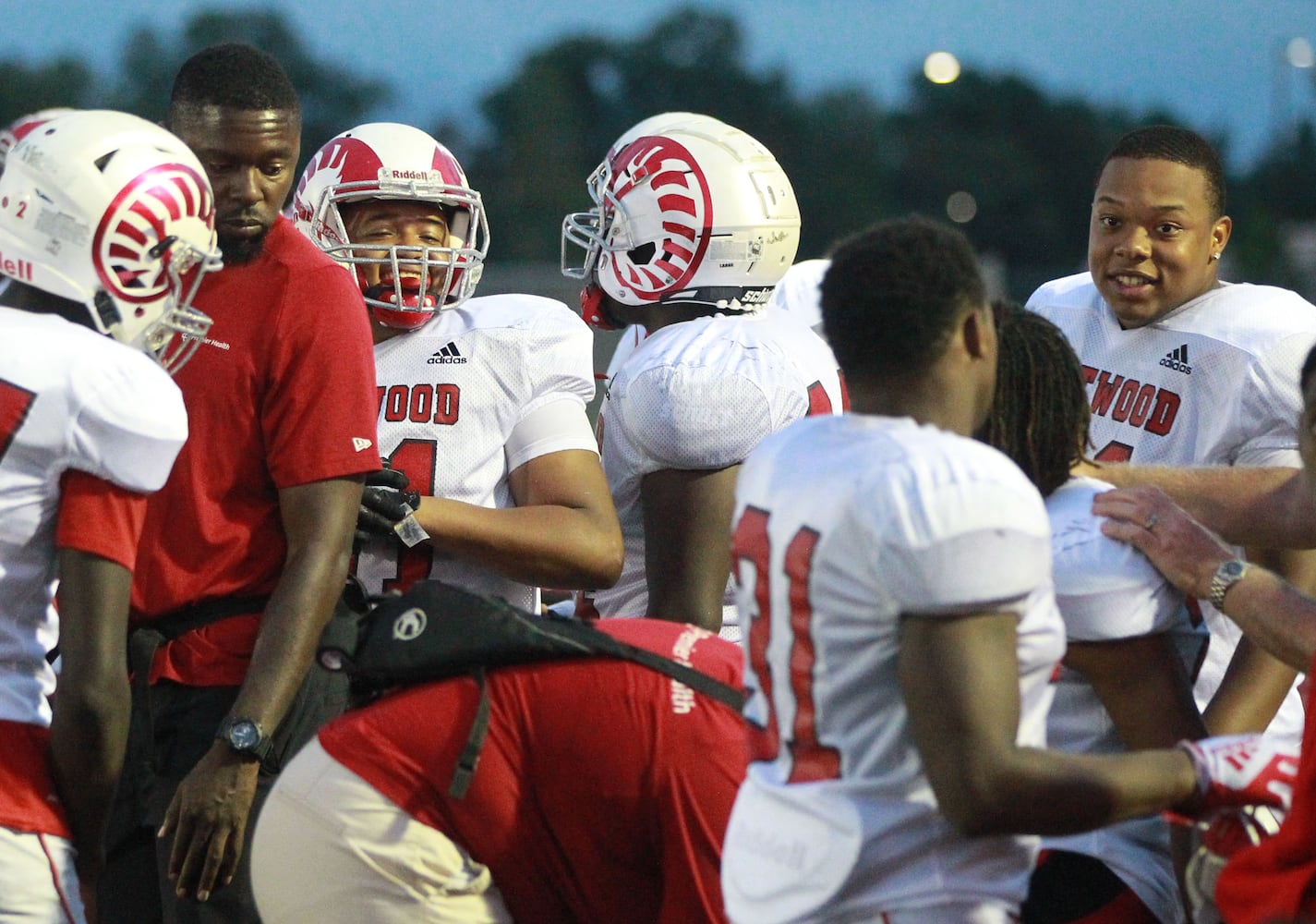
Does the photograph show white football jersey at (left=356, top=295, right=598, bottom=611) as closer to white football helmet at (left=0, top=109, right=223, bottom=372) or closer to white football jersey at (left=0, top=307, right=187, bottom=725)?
white football helmet at (left=0, top=109, right=223, bottom=372)

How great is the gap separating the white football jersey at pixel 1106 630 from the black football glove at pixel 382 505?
136 centimetres

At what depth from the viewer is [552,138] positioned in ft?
182

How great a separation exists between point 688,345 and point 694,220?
47 cm

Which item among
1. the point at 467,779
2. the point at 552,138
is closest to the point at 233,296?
the point at 467,779

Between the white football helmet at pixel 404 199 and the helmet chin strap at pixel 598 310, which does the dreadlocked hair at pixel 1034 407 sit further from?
the helmet chin strap at pixel 598 310

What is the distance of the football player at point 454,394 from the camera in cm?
364

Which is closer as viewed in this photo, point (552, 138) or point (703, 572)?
point (703, 572)

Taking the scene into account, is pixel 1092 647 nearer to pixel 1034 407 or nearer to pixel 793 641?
pixel 1034 407

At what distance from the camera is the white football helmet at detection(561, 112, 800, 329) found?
421cm

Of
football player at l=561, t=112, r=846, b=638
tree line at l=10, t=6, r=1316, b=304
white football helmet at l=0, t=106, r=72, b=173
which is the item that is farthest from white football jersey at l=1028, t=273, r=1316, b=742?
tree line at l=10, t=6, r=1316, b=304

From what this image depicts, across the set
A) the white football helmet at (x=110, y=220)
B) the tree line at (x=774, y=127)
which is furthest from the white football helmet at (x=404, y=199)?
the tree line at (x=774, y=127)

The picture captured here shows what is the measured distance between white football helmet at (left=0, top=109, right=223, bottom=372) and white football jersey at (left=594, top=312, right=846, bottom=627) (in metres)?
1.11

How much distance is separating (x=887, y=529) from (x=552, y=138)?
54.6m

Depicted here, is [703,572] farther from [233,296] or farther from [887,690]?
[887,690]
